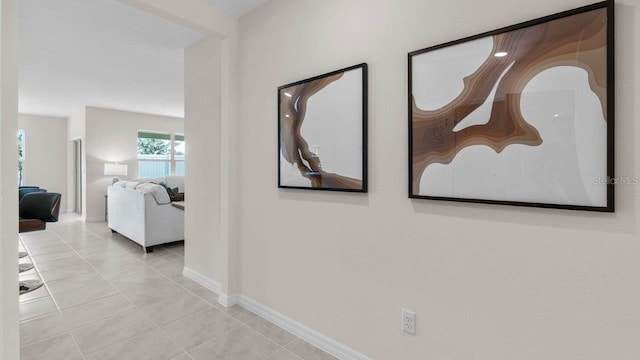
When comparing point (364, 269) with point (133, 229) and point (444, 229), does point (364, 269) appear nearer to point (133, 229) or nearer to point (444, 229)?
point (444, 229)

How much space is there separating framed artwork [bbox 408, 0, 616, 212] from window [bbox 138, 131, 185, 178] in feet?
24.9

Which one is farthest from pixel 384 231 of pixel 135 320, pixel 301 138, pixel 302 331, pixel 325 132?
pixel 135 320

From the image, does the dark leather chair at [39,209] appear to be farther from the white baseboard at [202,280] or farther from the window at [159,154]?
the window at [159,154]

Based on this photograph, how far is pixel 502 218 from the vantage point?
1328mm

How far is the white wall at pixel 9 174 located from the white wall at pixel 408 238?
54.7 inches

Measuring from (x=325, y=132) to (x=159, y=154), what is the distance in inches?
282

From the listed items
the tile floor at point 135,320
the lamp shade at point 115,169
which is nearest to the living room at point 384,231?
the tile floor at point 135,320

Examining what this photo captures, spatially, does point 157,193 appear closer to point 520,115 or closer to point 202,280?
point 202,280

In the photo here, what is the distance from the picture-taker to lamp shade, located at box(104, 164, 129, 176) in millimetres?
6614

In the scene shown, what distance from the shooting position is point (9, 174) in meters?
1.24

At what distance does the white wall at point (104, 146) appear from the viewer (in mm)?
6570

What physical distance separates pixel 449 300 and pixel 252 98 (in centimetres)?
199

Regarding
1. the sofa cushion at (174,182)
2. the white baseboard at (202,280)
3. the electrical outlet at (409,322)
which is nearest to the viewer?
the electrical outlet at (409,322)

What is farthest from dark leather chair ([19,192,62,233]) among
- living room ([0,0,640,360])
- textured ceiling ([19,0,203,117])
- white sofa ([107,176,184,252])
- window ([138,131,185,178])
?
window ([138,131,185,178])
